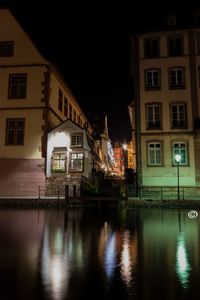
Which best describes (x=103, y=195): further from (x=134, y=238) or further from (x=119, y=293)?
(x=119, y=293)

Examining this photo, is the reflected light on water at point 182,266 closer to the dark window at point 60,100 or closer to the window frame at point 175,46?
the window frame at point 175,46

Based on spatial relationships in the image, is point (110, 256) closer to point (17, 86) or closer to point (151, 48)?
point (151, 48)

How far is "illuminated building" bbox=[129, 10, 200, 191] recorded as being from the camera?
1194 inches

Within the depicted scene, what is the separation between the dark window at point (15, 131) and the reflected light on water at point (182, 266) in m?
25.5

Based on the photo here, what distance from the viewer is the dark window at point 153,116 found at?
103 ft

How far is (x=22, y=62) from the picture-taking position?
33.3m

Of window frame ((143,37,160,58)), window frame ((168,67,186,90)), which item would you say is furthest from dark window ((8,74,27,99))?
window frame ((168,67,186,90))

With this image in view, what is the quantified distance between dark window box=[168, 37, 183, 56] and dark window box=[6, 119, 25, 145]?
15.9 m

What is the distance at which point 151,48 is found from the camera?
107ft

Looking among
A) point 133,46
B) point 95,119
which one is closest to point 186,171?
point 133,46

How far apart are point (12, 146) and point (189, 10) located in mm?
21847

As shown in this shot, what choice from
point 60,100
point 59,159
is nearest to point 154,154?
point 59,159

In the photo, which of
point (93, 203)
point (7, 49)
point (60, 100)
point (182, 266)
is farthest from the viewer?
point (60, 100)

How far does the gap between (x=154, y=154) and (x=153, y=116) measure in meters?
3.67
